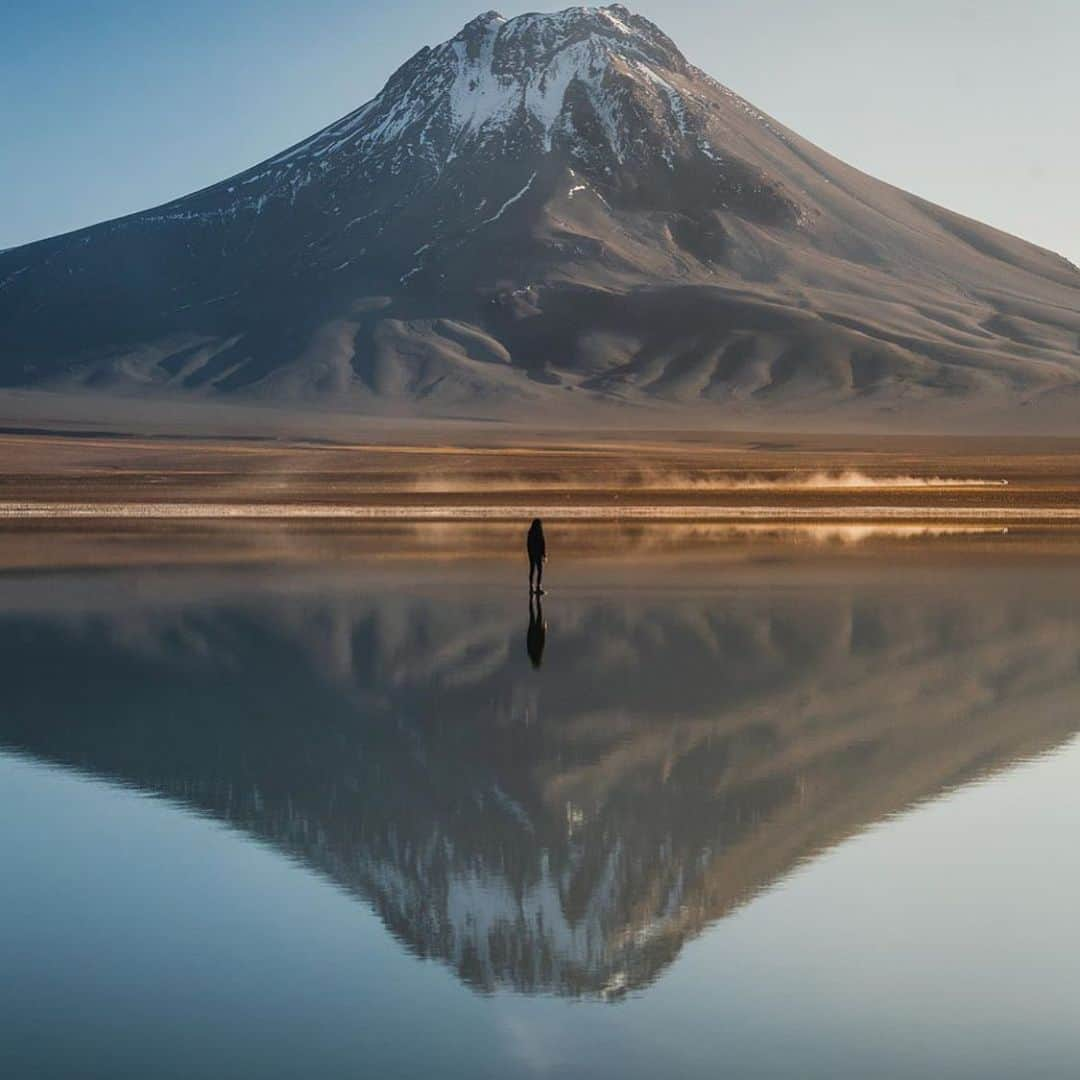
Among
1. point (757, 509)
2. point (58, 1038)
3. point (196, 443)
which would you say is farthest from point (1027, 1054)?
point (196, 443)

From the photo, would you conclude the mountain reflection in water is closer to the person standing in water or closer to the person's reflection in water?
the person's reflection in water

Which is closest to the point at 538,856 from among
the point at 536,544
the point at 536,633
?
the point at 536,633

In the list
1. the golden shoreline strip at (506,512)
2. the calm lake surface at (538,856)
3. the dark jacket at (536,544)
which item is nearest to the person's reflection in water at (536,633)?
the calm lake surface at (538,856)

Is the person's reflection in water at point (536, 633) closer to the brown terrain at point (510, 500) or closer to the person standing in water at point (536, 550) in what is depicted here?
the person standing in water at point (536, 550)

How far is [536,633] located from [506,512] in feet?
94.3

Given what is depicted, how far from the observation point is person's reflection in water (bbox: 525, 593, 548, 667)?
62.3 ft

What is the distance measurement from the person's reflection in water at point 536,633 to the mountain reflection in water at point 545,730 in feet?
0.29

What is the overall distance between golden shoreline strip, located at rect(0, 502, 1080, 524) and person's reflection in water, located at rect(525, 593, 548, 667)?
72.3 ft

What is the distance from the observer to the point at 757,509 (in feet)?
167

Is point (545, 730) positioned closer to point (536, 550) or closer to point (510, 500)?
point (536, 550)

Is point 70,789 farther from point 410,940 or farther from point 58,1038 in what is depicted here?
point 58,1038

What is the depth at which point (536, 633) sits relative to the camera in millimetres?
20953

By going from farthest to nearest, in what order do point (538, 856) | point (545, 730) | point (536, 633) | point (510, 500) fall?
1. point (510, 500)
2. point (536, 633)
3. point (545, 730)
4. point (538, 856)

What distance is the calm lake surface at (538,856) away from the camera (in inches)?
297
